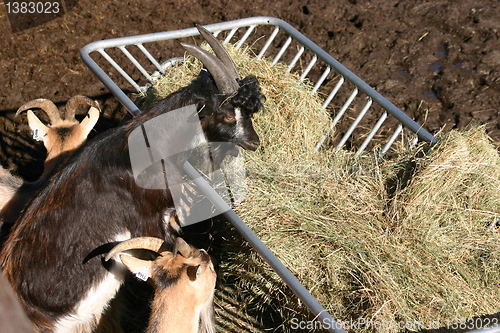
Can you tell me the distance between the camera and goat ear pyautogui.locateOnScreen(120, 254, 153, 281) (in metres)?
3.44

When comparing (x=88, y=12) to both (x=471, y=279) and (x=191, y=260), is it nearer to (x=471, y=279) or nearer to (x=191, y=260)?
(x=191, y=260)

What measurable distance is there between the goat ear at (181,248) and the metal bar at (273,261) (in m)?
0.33

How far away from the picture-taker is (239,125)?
4.06m

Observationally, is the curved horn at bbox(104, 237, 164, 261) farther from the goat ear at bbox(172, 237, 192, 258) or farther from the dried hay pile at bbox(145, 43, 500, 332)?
the dried hay pile at bbox(145, 43, 500, 332)

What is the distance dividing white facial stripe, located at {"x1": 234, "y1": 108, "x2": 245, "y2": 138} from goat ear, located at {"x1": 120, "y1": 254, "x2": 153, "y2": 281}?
1.18 metres

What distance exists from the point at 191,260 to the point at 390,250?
1355 millimetres

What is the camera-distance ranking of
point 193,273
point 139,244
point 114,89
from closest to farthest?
point 193,273
point 139,244
point 114,89

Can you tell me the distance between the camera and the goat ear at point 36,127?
482 centimetres

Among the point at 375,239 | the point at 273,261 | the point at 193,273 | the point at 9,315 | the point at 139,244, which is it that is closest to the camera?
the point at 9,315

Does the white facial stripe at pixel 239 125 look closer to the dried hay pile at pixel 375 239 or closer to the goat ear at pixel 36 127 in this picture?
the dried hay pile at pixel 375 239

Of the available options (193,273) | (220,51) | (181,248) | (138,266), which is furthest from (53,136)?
(193,273)

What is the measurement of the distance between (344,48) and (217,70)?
3.56 metres

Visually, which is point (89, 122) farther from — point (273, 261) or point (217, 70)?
point (273, 261)

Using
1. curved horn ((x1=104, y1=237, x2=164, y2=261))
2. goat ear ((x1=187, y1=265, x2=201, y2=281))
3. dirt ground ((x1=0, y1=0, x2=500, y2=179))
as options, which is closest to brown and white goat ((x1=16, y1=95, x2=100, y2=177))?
dirt ground ((x1=0, y1=0, x2=500, y2=179))
